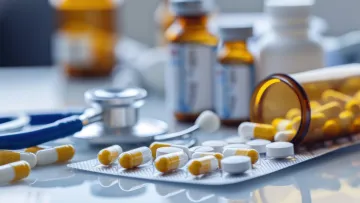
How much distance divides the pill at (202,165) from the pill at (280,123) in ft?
0.52

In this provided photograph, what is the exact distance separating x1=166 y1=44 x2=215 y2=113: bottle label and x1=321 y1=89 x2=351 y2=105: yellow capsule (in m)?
0.21

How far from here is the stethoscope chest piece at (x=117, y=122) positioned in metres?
0.86

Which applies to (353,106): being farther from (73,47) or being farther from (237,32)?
(73,47)

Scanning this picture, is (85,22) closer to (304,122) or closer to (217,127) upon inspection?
(217,127)

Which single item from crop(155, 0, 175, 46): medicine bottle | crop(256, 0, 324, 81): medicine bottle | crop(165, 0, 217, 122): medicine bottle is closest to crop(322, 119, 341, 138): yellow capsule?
crop(256, 0, 324, 81): medicine bottle

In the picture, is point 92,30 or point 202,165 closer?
point 202,165

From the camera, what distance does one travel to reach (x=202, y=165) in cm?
68

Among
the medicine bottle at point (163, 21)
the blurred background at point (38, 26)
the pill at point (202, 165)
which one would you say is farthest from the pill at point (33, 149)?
the blurred background at point (38, 26)

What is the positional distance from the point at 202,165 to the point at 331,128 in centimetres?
23

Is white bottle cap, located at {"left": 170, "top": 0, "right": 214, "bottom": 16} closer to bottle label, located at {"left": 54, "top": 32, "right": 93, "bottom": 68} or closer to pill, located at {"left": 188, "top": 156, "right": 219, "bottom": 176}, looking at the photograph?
pill, located at {"left": 188, "top": 156, "right": 219, "bottom": 176}

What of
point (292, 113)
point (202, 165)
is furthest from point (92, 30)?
point (202, 165)

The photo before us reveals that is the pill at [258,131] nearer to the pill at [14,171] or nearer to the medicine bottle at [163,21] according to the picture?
the pill at [14,171]

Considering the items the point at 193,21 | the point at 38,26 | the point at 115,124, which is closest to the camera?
the point at 115,124

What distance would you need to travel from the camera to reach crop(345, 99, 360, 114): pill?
0.86 m
